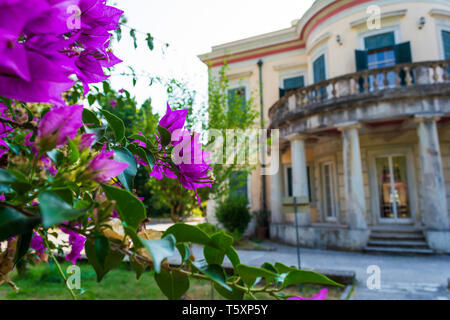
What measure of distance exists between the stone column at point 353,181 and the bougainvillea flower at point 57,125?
28.5 feet

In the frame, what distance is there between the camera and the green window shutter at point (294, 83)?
41.4 feet

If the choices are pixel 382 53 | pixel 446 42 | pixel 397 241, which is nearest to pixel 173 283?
pixel 397 241

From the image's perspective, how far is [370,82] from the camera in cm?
888

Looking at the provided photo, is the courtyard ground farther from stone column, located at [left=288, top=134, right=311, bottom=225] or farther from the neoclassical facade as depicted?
stone column, located at [left=288, top=134, right=311, bottom=225]

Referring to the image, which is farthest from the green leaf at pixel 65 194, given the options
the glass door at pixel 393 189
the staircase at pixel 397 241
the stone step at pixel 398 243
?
the glass door at pixel 393 189

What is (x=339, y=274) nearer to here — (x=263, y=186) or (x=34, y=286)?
(x=34, y=286)

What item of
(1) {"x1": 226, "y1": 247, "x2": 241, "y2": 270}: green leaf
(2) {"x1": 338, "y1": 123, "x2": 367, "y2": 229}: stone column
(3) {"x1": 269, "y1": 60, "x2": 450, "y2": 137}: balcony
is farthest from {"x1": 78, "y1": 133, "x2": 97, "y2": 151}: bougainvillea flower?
(3) {"x1": 269, "y1": 60, "x2": 450, "y2": 137}: balcony

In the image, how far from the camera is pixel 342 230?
8.48 meters

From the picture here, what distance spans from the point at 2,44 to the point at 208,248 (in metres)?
0.33

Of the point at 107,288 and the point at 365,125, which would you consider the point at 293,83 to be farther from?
the point at 107,288

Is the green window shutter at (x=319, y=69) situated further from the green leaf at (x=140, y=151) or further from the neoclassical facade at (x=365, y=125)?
the green leaf at (x=140, y=151)

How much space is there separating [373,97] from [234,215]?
18.9 ft

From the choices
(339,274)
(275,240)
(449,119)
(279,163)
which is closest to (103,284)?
(339,274)

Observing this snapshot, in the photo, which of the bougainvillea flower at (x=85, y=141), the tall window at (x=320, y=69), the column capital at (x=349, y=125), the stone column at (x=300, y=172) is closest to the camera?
the bougainvillea flower at (x=85, y=141)
